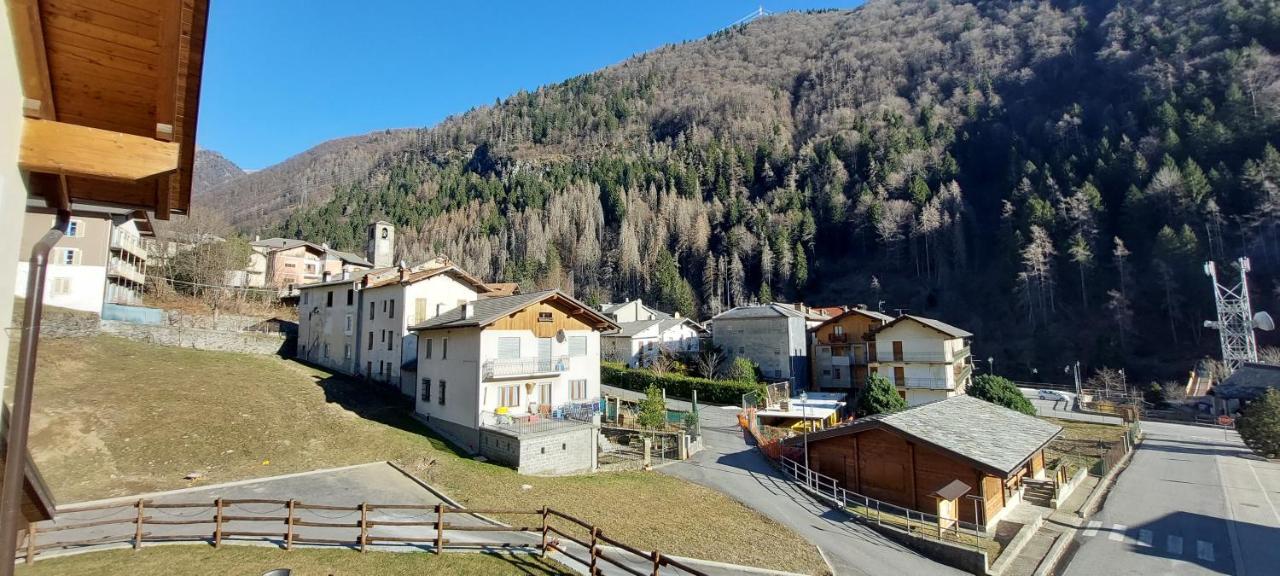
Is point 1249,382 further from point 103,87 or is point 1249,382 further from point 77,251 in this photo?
point 77,251

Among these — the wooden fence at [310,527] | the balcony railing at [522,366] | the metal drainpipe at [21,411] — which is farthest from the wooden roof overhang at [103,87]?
the balcony railing at [522,366]

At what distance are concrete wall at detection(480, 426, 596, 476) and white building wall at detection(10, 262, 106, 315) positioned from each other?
14388 mm

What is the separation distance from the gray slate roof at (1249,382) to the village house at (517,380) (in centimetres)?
4882

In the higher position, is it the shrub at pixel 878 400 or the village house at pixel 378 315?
the village house at pixel 378 315

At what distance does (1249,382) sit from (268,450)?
2578 inches

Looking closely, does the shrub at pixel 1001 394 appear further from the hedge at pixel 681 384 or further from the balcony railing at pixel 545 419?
the balcony railing at pixel 545 419

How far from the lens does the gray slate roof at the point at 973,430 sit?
19.4 meters

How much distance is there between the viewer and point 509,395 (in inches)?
1029

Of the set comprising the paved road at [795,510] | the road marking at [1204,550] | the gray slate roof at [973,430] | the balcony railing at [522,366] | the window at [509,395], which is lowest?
the road marking at [1204,550]

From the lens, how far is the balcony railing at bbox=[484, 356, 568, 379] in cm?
2523

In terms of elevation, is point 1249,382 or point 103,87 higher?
point 103,87

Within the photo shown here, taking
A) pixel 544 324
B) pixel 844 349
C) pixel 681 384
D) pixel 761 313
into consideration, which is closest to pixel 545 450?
pixel 544 324

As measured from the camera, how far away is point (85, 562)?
11.8m

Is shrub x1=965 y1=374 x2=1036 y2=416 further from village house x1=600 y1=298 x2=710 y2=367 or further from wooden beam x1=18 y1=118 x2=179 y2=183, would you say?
wooden beam x1=18 y1=118 x2=179 y2=183
